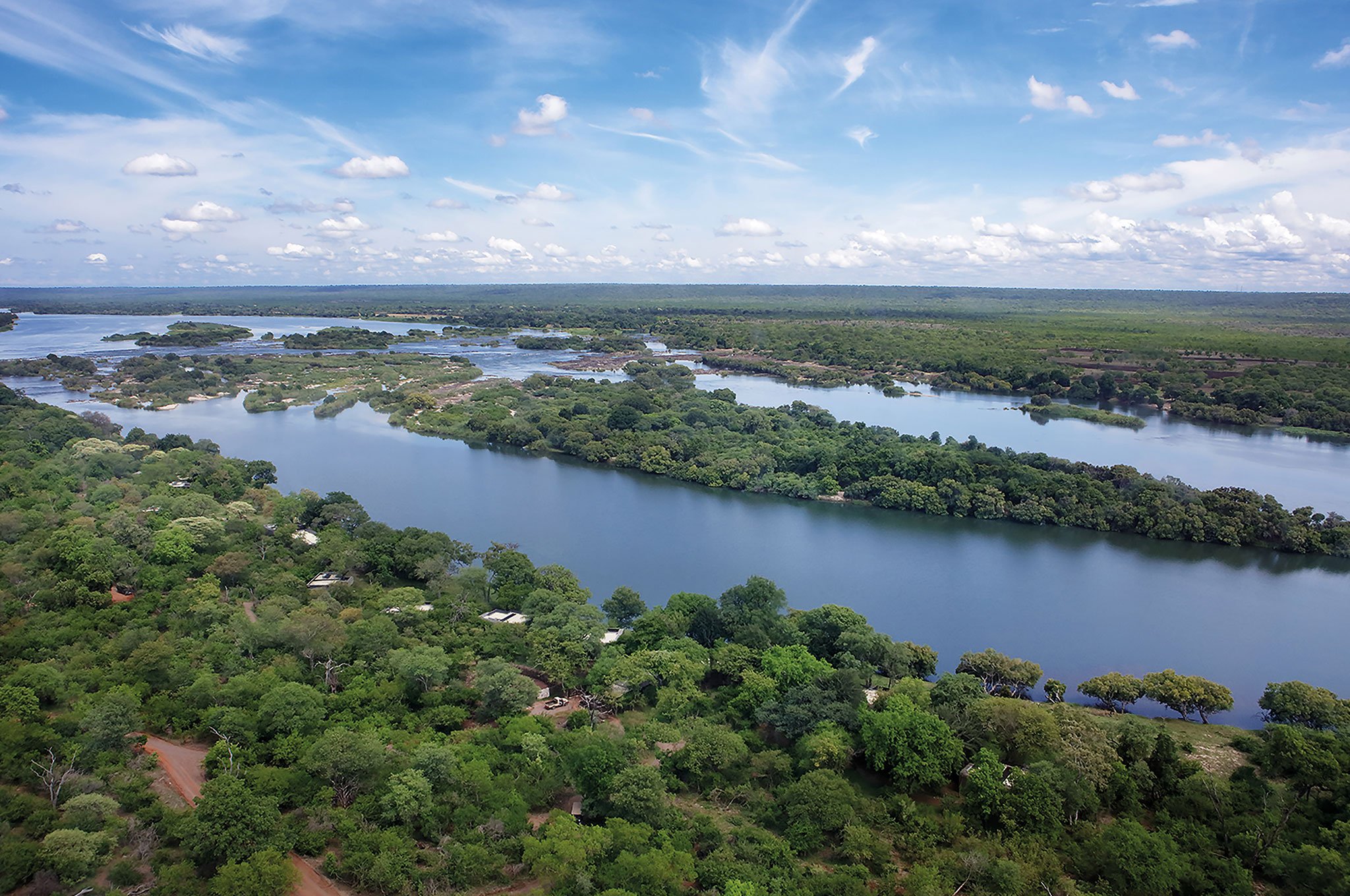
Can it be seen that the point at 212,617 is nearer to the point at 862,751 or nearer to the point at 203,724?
the point at 203,724

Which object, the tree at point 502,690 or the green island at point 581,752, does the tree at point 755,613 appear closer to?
the green island at point 581,752

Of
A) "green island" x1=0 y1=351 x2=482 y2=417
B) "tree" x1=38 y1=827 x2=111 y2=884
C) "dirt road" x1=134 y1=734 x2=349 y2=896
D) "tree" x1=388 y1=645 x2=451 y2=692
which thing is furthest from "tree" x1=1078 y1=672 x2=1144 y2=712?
"green island" x1=0 y1=351 x2=482 y2=417

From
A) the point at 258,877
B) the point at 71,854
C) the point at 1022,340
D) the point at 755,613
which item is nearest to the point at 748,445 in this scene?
the point at 755,613

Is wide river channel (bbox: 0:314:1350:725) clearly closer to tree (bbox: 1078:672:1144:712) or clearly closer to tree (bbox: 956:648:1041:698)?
tree (bbox: 1078:672:1144:712)

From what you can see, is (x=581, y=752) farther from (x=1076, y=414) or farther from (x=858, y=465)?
(x=1076, y=414)

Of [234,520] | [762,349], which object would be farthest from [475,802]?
[762,349]

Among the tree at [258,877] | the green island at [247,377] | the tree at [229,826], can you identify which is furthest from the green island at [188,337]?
the tree at [258,877]
